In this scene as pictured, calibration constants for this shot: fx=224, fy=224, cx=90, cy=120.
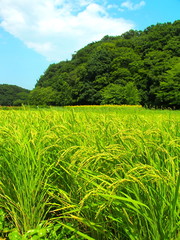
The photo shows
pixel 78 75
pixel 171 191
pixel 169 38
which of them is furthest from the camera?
pixel 78 75

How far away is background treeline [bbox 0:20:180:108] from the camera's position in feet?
98.6

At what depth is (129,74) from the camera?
38.1 metres

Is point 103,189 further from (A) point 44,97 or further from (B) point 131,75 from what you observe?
(A) point 44,97

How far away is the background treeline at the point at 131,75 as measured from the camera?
3006 centimetres

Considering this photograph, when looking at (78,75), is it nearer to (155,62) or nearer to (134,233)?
(155,62)

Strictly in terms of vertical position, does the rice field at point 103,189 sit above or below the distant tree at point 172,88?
below

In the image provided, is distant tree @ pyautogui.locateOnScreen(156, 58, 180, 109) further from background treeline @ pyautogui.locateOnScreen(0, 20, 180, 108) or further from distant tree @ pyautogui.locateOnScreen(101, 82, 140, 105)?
distant tree @ pyautogui.locateOnScreen(101, 82, 140, 105)

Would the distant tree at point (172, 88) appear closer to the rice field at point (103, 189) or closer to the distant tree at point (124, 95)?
the distant tree at point (124, 95)

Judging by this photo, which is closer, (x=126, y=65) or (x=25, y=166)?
(x=25, y=166)

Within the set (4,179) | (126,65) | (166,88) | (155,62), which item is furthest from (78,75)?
(4,179)

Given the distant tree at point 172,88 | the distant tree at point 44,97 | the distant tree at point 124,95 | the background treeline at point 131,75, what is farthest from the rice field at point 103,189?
the distant tree at point 44,97

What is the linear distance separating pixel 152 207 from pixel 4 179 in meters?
1.51

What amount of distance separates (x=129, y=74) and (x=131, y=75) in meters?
0.80

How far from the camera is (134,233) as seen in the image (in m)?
1.20
